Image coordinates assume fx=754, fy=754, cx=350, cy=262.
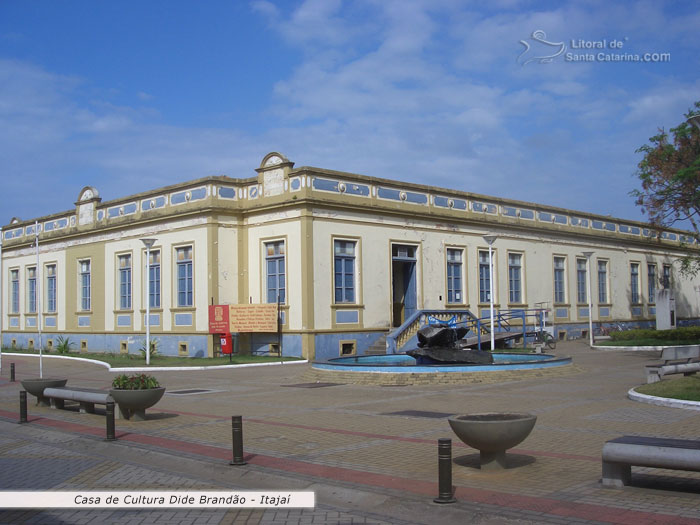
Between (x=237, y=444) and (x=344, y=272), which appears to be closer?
(x=237, y=444)

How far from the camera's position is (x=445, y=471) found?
781cm

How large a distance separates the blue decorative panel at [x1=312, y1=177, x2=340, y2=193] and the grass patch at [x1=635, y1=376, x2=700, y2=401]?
53.8ft

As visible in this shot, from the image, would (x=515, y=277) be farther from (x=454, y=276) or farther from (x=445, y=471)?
(x=445, y=471)

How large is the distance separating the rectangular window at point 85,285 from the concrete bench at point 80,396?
23084mm

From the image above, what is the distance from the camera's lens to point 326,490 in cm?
868

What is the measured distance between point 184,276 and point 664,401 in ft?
75.1

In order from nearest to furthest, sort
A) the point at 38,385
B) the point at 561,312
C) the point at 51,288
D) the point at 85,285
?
the point at 38,385 → the point at 85,285 → the point at 561,312 → the point at 51,288

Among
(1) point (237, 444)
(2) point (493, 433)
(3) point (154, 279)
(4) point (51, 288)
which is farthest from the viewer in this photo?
(4) point (51, 288)

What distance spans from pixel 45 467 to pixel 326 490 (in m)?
4.50

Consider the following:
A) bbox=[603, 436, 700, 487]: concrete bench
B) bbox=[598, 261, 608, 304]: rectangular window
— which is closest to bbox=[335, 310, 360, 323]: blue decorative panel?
bbox=[598, 261, 608, 304]: rectangular window

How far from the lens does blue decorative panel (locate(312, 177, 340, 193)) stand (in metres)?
30.3

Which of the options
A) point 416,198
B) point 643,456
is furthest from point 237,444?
point 416,198

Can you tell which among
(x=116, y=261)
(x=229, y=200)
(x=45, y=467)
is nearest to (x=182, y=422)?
(x=45, y=467)

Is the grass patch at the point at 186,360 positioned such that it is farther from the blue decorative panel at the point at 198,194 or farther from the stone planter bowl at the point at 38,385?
the stone planter bowl at the point at 38,385
